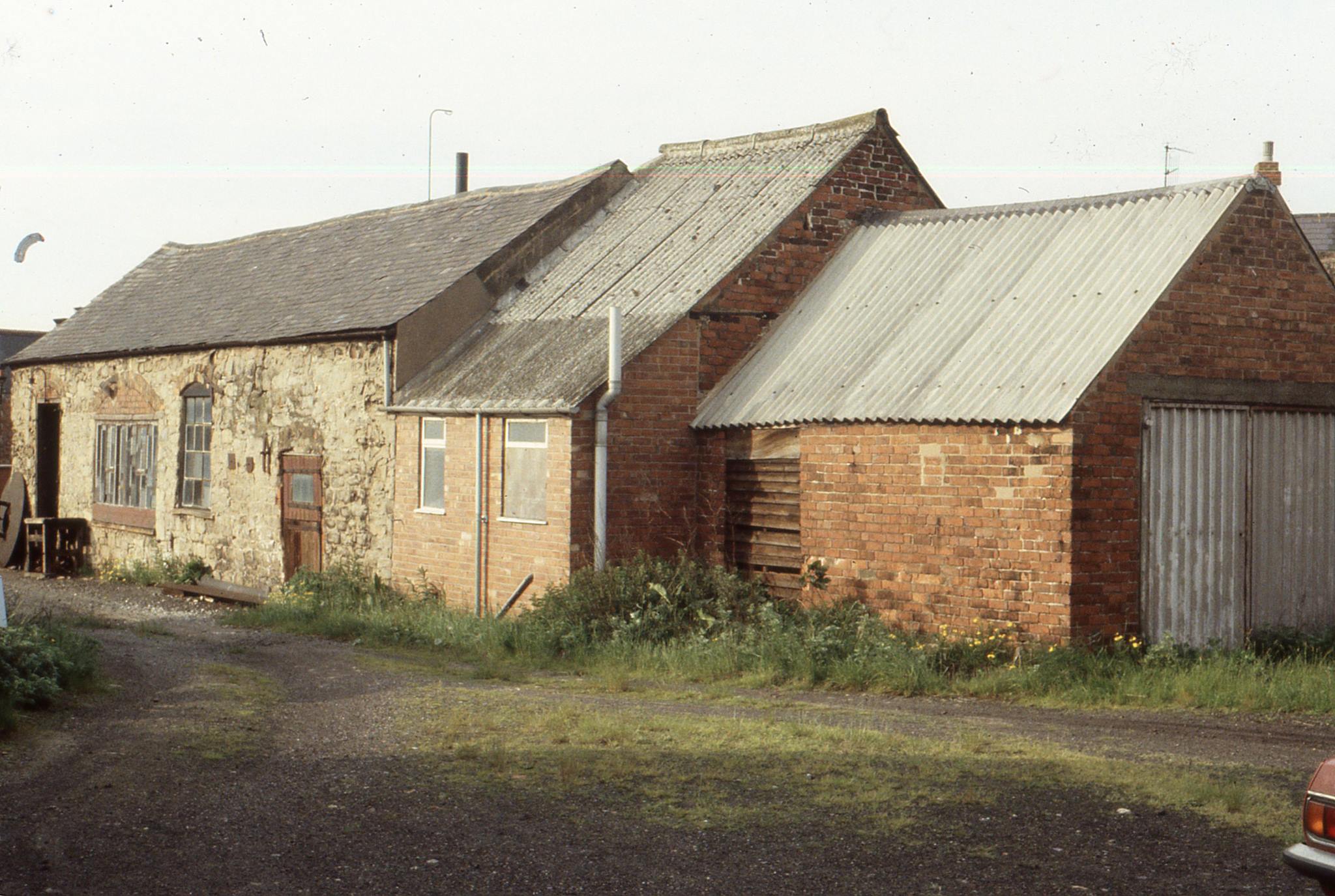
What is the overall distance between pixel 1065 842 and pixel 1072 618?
17.6 feet

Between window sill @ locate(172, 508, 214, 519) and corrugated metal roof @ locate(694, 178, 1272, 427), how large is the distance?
33.3 feet

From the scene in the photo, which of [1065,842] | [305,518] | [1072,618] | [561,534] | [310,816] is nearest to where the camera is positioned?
[1065,842]

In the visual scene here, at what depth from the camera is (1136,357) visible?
12445mm

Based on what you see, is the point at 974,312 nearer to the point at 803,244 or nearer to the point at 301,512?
the point at 803,244

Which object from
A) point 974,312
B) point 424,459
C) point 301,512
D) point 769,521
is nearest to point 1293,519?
point 974,312

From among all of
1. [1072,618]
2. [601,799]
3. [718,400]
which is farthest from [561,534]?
[601,799]

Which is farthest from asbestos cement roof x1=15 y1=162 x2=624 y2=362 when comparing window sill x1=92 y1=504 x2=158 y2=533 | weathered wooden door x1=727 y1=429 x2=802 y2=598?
weathered wooden door x1=727 y1=429 x2=802 y2=598

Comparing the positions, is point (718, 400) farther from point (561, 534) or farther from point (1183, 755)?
point (1183, 755)

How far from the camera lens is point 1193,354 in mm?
12820

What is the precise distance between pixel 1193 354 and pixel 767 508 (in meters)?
4.74

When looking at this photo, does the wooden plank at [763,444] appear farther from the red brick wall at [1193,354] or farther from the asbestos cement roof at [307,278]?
the asbestos cement roof at [307,278]

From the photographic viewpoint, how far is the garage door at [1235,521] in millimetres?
12586

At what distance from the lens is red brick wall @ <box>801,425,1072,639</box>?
12188mm

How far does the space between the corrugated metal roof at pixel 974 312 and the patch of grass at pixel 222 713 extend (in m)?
5.92
